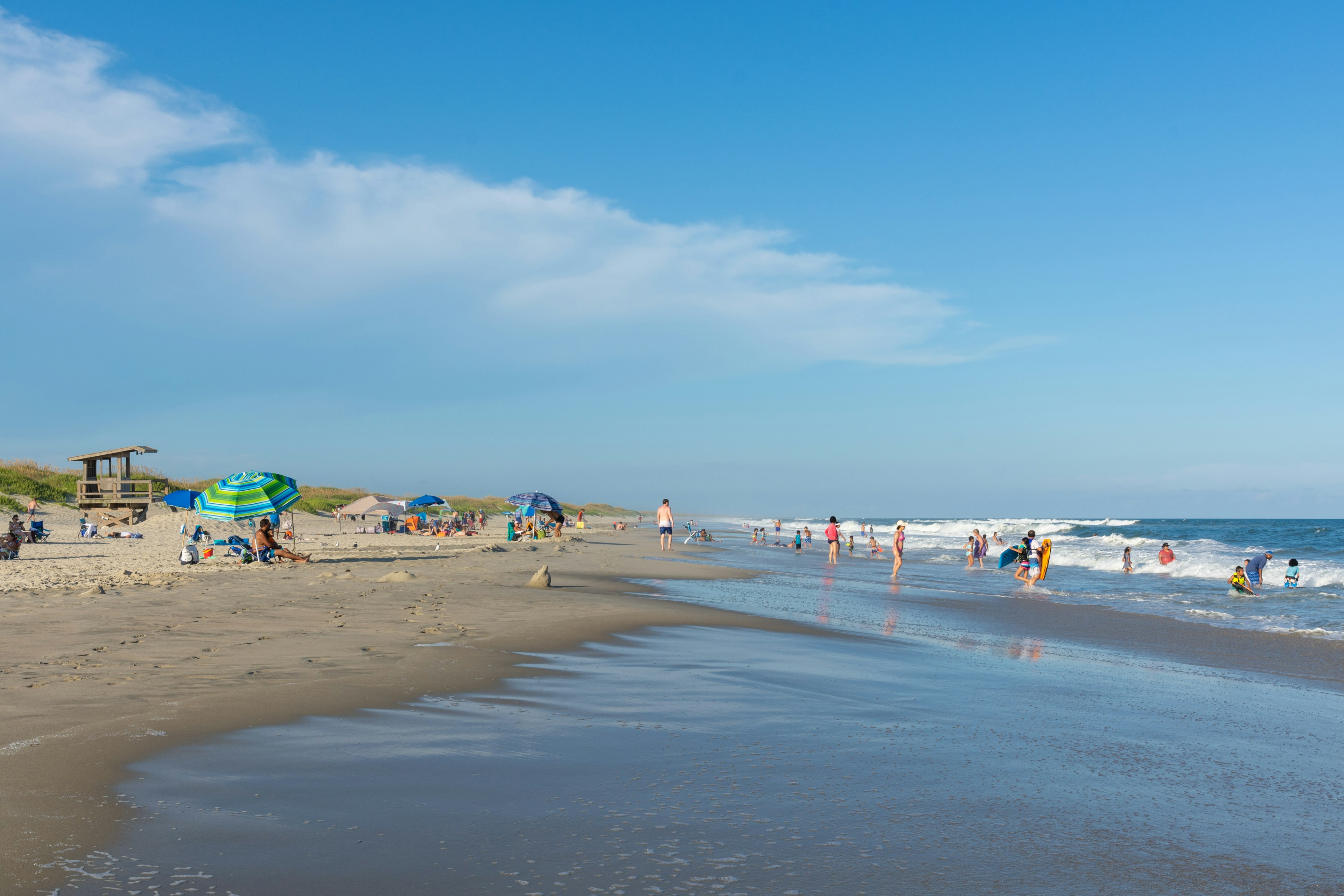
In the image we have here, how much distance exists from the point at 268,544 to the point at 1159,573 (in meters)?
30.3

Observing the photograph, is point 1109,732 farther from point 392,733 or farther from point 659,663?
point 392,733

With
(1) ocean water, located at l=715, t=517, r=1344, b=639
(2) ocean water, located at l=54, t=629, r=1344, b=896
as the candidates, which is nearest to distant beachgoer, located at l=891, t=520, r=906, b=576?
(1) ocean water, located at l=715, t=517, r=1344, b=639

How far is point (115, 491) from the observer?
1543 inches

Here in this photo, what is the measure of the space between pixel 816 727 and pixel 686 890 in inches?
116

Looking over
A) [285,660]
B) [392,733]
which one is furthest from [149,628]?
[392,733]

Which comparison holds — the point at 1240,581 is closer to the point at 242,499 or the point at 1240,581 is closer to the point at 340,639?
the point at 340,639

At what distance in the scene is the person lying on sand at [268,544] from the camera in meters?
19.6

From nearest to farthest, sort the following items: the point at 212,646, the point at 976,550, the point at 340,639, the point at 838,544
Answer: the point at 212,646 → the point at 340,639 → the point at 976,550 → the point at 838,544

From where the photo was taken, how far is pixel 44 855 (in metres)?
3.29

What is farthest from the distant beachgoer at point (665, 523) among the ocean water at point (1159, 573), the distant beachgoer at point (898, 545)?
the distant beachgoer at point (898, 545)

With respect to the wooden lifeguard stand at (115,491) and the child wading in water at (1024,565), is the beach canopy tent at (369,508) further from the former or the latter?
the child wading in water at (1024,565)

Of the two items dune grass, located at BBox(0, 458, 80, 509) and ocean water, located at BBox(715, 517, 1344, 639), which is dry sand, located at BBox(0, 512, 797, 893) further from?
dune grass, located at BBox(0, 458, 80, 509)

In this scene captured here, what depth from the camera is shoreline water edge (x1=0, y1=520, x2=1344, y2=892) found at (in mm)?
4676

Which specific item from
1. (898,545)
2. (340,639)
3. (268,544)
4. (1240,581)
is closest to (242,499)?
(268,544)
